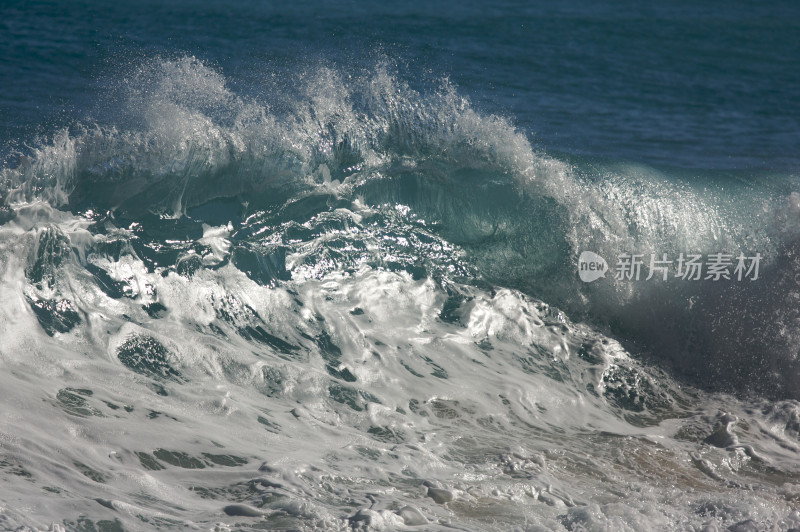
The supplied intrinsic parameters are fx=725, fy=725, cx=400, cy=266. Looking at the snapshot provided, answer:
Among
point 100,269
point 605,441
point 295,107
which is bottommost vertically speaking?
point 605,441

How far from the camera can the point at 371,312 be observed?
4.62 m

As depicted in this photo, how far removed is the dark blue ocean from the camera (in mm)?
2986

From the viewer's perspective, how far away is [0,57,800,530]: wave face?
9.76 feet

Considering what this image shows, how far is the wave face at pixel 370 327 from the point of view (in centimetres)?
297

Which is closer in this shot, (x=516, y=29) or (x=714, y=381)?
(x=714, y=381)

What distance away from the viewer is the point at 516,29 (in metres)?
12.1

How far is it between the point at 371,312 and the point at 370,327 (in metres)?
0.17

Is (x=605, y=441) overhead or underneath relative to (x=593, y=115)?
underneath

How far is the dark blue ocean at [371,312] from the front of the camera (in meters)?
2.99

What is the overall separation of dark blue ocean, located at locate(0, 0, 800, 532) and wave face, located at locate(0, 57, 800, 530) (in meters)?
0.02

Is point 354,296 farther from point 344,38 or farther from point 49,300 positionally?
point 344,38

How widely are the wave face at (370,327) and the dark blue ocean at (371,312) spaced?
0.02m

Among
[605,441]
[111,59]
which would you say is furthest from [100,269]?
[111,59]

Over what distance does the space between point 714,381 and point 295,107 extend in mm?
3827
